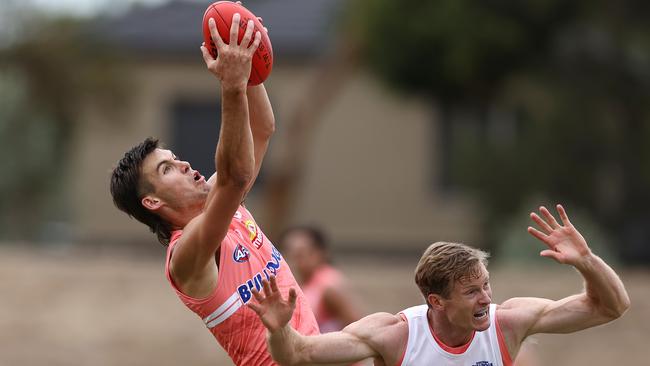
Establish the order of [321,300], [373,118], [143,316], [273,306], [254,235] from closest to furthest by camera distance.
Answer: [273,306] < [254,235] < [321,300] < [143,316] < [373,118]

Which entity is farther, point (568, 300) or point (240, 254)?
point (240, 254)

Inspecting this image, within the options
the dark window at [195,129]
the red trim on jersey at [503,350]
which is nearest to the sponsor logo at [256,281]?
the red trim on jersey at [503,350]

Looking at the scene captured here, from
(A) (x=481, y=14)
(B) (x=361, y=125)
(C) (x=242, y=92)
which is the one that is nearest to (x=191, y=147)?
(B) (x=361, y=125)

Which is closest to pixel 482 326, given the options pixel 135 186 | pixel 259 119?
pixel 259 119

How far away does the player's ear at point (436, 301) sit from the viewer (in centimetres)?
584

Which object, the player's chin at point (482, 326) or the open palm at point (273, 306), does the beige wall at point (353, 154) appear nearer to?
the player's chin at point (482, 326)

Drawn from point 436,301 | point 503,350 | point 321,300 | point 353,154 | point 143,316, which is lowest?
point 503,350

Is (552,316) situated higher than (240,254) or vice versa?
(240,254)

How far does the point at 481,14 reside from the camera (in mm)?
17266

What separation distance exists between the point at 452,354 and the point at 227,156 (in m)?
1.35

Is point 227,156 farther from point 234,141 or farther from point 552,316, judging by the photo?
point 552,316

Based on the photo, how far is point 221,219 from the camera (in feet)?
18.3

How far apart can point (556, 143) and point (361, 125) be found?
921 cm

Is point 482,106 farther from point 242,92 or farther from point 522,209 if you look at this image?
point 242,92
